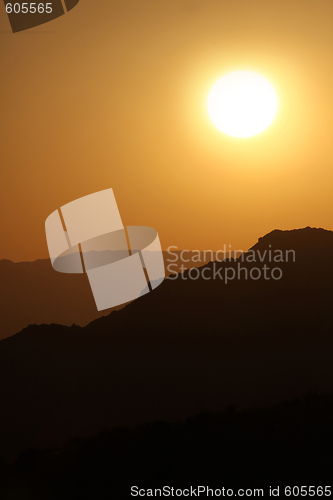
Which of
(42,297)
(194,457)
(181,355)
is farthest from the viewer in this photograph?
(42,297)

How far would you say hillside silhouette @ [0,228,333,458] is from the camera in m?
5.48

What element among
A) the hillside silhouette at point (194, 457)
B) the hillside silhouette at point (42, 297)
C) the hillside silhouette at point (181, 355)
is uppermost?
the hillside silhouette at point (42, 297)

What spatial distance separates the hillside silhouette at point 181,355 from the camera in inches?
216

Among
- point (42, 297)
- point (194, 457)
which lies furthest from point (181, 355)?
point (42, 297)

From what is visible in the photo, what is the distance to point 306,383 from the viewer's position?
17.8 ft

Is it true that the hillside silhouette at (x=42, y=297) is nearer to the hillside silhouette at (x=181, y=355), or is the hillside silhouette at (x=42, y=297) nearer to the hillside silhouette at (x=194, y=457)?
the hillside silhouette at (x=181, y=355)

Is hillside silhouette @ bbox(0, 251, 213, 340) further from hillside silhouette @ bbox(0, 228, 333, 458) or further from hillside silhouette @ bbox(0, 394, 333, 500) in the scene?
hillside silhouette @ bbox(0, 394, 333, 500)

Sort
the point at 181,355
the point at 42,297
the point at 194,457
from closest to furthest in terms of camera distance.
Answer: the point at 194,457 → the point at 181,355 → the point at 42,297

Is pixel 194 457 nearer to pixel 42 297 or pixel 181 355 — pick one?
pixel 181 355

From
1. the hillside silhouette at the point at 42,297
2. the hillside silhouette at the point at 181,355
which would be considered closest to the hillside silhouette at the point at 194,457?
the hillside silhouette at the point at 181,355

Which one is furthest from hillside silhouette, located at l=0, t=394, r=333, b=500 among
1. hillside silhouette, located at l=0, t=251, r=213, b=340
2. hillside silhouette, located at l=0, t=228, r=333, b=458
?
hillside silhouette, located at l=0, t=251, r=213, b=340

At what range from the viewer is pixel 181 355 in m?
6.09

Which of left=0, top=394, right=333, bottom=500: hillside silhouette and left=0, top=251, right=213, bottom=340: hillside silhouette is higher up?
left=0, top=251, right=213, bottom=340: hillside silhouette

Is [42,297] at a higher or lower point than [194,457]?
higher
